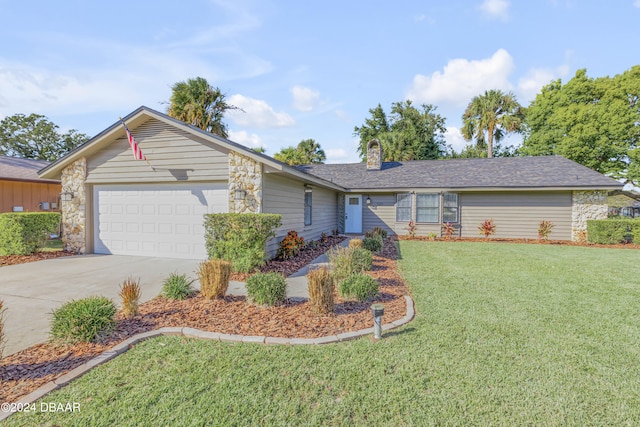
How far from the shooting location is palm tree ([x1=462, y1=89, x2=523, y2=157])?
68.7 feet

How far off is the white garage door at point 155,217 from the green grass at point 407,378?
4919 millimetres

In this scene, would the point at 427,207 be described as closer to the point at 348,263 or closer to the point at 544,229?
the point at 544,229

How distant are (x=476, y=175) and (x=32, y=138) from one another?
39607 mm

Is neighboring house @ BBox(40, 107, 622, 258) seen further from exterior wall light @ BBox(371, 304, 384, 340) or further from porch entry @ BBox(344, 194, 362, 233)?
exterior wall light @ BBox(371, 304, 384, 340)

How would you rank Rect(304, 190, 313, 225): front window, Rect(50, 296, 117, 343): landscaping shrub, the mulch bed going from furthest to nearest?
Rect(304, 190, 313, 225): front window → Rect(50, 296, 117, 343): landscaping shrub → the mulch bed

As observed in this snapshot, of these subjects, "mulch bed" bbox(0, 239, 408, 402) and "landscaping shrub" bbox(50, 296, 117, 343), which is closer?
"mulch bed" bbox(0, 239, 408, 402)

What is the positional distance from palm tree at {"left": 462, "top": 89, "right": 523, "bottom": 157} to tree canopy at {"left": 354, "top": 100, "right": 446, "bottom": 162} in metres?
4.62

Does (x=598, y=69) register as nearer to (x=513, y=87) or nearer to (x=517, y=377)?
(x=513, y=87)

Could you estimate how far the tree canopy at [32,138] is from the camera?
28375 mm

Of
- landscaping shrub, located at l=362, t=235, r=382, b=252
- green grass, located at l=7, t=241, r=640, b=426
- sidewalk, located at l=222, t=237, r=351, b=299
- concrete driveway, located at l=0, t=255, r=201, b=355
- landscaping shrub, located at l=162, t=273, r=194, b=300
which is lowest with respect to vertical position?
green grass, located at l=7, t=241, r=640, b=426

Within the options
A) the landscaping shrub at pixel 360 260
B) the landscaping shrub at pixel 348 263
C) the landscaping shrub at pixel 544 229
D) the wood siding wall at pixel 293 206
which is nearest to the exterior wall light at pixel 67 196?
the wood siding wall at pixel 293 206

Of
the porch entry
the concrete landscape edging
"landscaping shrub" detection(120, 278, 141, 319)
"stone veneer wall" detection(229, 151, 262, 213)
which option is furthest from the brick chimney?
"landscaping shrub" detection(120, 278, 141, 319)

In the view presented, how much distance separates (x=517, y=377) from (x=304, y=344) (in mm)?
1949

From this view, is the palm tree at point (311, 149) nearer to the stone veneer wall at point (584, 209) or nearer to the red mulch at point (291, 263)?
the red mulch at point (291, 263)
